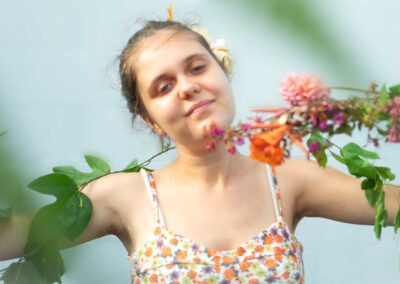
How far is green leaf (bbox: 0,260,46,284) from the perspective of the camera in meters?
0.71

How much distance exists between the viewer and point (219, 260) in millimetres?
926

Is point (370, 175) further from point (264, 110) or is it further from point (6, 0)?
point (6, 0)

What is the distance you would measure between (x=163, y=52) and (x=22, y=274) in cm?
35

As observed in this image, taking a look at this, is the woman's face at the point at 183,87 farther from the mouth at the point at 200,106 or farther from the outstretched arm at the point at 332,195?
the outstretched arm at the point at 332,195

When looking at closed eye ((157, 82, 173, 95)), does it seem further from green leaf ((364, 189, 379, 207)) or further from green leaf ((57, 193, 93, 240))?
green leaf ((364, 189, 379, 207))

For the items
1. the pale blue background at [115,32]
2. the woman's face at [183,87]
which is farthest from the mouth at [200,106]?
the pale blue background at [115,32]

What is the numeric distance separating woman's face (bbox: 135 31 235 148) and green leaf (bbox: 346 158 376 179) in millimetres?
218

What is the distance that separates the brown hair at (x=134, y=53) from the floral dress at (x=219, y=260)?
6.7 inches

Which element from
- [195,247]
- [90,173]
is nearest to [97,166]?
[90,173]

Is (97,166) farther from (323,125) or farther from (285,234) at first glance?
(323,125)

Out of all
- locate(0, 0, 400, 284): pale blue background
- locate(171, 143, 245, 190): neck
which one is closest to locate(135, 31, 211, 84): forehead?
locate(171, 143, 245, 190): neck

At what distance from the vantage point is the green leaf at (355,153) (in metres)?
0.94

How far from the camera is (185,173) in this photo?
99 cm

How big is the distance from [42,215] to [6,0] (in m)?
0.06
